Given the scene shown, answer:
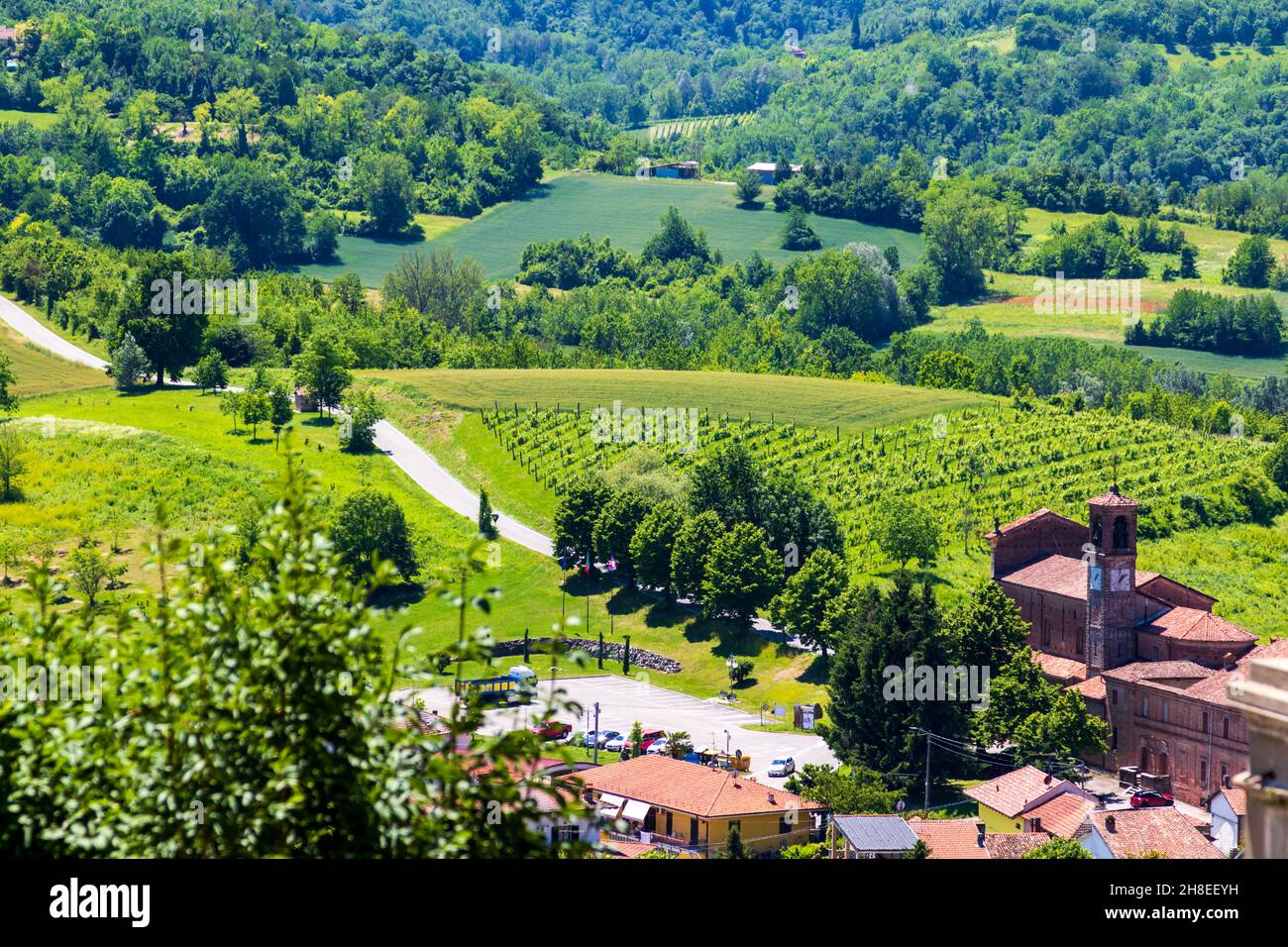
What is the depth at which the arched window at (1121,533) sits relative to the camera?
8988cm

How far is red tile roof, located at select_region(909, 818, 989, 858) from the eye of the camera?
69875 millimetres

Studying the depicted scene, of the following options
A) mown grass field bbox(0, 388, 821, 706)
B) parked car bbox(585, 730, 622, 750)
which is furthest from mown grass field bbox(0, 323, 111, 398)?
parked car bbox(585, 730, 622, 750)

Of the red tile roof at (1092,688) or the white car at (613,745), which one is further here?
the white car at (613,745)

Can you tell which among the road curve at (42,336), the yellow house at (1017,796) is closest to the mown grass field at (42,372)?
the road curve at (42,336)

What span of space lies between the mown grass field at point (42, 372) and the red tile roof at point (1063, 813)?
9599cm

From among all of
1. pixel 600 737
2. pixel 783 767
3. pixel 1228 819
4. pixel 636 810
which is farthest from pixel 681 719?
pixel 1228 819

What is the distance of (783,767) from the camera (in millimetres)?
84062

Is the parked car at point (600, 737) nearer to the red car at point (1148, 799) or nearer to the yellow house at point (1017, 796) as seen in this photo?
the yellow house at point (1017, 796)

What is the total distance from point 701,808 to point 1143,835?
17191mm

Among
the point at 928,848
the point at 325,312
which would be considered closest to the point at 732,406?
the point at 325,312

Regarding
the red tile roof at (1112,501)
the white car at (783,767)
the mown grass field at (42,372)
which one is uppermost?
the red tile roof at (1112,501)

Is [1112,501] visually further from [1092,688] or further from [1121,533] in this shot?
[1092,688]

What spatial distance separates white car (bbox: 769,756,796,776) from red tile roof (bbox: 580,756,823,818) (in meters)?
3.26

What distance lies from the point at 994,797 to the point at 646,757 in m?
15.2
